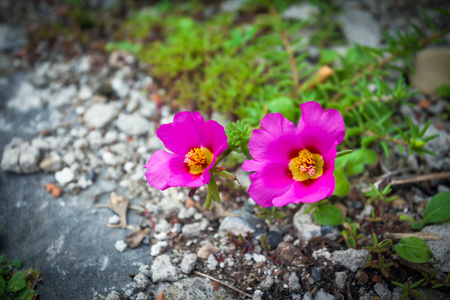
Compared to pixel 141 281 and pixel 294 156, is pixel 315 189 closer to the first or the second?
pixel 294 156

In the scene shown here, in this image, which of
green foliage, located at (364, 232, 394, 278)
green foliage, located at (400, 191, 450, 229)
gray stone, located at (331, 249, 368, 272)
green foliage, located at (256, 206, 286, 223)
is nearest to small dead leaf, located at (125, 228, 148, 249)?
green foliage, located at (256, 206, 286, 223)

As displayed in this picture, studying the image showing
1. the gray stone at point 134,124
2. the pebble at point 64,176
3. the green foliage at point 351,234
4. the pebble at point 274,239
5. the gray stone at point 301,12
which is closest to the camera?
the green foliage at point 351,234

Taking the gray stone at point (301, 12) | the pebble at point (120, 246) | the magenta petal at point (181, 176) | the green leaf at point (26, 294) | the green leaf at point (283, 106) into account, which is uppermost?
the gray stone at point (301, 12)

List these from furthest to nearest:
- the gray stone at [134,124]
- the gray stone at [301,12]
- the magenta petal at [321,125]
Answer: the gray stone at [301,12] → the gray stone at [134,124] → the magenta petal at [321,125]

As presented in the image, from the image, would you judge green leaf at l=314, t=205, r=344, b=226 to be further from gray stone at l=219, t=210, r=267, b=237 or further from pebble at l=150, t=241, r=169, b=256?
pebble at l=150, t=241, r=169, b=256

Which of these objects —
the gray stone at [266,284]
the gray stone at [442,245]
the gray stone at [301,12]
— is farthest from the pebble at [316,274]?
the gray stone at [301,12]

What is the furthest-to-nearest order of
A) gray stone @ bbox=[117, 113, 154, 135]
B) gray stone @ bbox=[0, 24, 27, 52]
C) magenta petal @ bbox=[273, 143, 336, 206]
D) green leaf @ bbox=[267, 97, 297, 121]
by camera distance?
gray stone @ bbox=[0, 24, 27, 52]
gray stone @ bbox=[117, 113, 154, 135]
green leaf @ bbox=[267, 97, 297, 121]
magenta petal @ bbox=[273, 143, 336, 206]

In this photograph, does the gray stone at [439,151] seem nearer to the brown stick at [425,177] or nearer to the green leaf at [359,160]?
the brown stick at [425,177]
